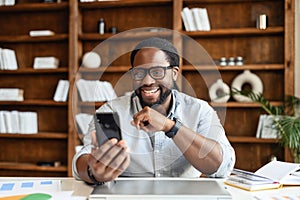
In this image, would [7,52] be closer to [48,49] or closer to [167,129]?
[48,49]

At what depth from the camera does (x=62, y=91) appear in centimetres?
342

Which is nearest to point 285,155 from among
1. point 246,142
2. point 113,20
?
point 246,142

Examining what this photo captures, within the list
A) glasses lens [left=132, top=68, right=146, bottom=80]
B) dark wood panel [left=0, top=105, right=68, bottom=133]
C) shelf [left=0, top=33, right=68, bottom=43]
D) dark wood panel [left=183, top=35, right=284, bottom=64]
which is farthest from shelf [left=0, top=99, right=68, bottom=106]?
glasses lens [left=132, top=68, right=146, bottom=80]

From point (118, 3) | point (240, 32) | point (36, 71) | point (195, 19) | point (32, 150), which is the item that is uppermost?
point (118, 3)

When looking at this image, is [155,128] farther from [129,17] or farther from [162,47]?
[129,17]

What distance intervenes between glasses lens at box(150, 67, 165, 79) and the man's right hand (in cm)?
18

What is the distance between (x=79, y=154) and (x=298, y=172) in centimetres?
86

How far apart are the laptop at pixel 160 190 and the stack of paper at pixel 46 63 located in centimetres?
237

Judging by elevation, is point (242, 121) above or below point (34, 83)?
below

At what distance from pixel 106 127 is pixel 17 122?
8.91 feet

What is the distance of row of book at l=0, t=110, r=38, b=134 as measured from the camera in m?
3.44

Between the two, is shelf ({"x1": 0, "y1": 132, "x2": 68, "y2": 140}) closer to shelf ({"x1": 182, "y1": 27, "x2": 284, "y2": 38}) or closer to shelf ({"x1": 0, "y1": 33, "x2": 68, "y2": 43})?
shelf ({"x1": 0, "y1": 33, "x2": 68, "y2": 43})

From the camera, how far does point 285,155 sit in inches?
119

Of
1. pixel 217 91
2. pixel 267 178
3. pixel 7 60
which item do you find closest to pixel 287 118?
pixel 217 91
